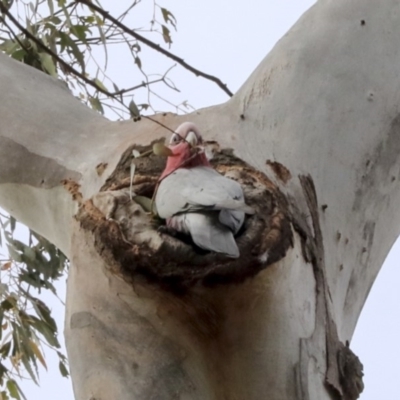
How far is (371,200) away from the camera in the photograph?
1.29m

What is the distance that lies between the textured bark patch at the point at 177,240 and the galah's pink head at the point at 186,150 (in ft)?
0.15

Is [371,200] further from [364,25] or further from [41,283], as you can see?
[41,283]

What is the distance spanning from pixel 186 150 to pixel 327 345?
0.30 m

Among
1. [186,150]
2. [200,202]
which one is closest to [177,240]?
[200,202]

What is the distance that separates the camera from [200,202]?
97 cm

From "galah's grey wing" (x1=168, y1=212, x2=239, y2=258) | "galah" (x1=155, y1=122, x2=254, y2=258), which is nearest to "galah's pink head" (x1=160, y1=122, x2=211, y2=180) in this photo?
"galah" (x1=155, y1=122, x2=254, y2=258)

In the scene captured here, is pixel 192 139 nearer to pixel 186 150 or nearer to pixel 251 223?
pixel 186 150

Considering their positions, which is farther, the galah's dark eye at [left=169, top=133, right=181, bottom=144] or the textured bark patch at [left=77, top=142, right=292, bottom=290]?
the galah's dark eye at [left=169, top=133, right=181, bottom=144]

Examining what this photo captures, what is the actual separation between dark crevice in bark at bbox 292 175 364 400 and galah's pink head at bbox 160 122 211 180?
14 cm

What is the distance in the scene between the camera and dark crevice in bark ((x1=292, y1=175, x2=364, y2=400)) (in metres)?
1.06

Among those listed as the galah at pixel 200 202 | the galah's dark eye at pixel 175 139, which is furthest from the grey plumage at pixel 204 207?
the galah's dark eye at pixel 175 139

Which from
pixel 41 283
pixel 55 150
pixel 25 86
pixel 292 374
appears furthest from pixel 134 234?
pixel 41 283

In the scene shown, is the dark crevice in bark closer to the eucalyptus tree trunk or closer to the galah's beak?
the eucalyptus tree trunk

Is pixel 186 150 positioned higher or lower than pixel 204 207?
higher
